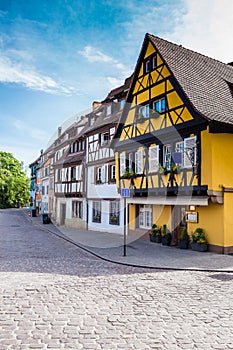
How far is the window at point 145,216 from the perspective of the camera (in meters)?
19.8

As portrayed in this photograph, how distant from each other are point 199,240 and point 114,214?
8.95 m

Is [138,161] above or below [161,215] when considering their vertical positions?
above

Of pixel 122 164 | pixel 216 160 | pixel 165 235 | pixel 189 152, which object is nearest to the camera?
pixel 216 160

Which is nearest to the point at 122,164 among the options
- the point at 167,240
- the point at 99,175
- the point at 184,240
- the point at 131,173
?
the point at 131,173

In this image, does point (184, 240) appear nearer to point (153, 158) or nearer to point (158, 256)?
point (158, 256)

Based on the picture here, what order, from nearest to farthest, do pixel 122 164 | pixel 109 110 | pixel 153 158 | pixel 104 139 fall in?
1. pixel 153 158
2. pixel 122 164
3. pixel 104 139
4. pixel 109 110

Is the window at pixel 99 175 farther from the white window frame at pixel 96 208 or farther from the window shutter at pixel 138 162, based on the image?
the window shutter at pixel 138 162

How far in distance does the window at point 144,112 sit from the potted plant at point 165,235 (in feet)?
19.5

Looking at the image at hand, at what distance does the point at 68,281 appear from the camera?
945cm

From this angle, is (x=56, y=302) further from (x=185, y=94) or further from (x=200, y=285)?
(x=185, y=94)

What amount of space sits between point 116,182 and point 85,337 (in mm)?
16419

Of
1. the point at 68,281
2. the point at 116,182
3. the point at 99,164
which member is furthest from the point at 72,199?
the point at 68,281

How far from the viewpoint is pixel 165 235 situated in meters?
17.4

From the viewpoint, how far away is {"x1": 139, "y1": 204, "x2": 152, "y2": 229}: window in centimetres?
1983
